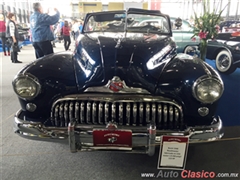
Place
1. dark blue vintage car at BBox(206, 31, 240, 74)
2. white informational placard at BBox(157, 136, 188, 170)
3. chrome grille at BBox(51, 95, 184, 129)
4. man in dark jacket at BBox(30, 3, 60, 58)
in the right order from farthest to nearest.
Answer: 1. dark blue vintage car at BBox(206, 31, 240, 74)
2. man in dark jacket at BBox(30, 3, 60, 58)
3. chrome grille at BBox(51, 95, 184, 129)
4. white informational placard at BBox(157, 136, 188, 170)

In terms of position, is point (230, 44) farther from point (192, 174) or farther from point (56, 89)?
point (56, 89)

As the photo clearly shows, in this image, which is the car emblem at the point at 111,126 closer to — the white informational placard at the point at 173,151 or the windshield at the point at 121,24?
the white informational placard at the point at 173,151

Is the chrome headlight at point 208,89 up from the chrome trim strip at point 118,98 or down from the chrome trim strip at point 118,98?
up

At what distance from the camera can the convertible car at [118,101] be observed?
179cm

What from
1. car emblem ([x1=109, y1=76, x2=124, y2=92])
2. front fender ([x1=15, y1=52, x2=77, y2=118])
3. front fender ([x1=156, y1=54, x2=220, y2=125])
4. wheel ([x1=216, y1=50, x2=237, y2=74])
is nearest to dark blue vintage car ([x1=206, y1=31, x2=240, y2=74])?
wheel ([x1=216, y1=50, x2=237, y2=74])

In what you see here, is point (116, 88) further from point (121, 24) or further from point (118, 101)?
point (121, 24)

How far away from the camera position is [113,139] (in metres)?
1.76

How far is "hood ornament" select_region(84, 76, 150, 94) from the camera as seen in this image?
6.39 ft

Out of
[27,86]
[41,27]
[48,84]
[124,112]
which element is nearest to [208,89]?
[124,112]

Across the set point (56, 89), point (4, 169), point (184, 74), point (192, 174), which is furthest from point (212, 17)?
point (4, 169)

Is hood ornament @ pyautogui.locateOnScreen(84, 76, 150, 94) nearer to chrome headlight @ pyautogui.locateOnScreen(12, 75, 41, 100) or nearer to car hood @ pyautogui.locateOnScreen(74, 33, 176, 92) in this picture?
car hood @ pyautogui.locateOnScreen(74, 33, 176, 92)

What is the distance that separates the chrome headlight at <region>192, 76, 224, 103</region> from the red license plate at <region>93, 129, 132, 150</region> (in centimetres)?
67

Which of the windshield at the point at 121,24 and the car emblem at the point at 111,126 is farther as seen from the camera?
the windshield at the point at 121,24

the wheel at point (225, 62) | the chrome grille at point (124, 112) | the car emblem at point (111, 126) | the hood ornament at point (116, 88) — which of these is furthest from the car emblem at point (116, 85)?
the wheel at point (225, 62)
